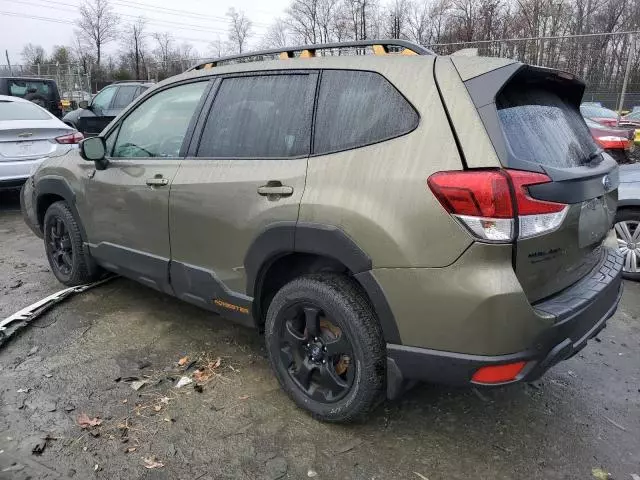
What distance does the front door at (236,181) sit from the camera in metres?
2.74

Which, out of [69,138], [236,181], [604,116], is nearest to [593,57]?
[604,116]

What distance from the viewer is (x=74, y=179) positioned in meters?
4.23

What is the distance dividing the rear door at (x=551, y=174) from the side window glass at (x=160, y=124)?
75.9 inches

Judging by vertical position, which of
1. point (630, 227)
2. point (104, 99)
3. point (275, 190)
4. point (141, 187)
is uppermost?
point (104, 99)

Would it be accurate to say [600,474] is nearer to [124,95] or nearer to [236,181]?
[236,181]

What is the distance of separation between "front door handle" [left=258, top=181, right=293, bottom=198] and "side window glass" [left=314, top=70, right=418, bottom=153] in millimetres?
239

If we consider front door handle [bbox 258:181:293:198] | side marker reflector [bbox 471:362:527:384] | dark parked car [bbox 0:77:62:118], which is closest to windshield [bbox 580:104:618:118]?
front door handle [bbox 258:181:293:198]

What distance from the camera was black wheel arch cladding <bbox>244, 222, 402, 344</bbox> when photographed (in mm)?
2354

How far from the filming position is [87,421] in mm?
2803

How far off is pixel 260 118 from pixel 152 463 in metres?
1.85

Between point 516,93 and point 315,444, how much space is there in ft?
6.32

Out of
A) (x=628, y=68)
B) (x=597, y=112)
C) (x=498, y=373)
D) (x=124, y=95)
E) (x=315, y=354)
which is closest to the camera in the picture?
(x=498, y=373)

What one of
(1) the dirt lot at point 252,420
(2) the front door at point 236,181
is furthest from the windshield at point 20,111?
(2) the front door at point 236,181

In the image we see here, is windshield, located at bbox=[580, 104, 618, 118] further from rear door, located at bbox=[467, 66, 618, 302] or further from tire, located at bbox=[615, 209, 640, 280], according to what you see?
rear door, located at bbox=[467, 66, 618, 302]
